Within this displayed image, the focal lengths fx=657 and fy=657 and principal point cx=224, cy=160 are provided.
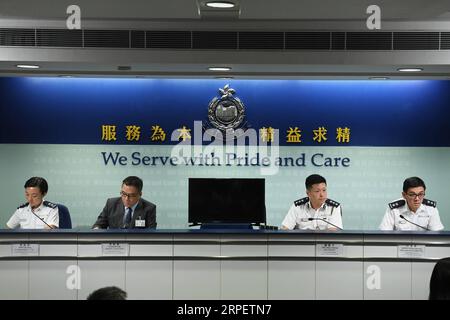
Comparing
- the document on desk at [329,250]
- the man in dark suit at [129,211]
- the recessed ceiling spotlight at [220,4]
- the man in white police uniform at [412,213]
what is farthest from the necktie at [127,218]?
the man in white police uniform at [412,213]

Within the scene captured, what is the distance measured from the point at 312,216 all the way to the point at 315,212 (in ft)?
0.17

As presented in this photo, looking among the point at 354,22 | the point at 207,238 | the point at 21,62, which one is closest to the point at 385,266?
the point at 207,238

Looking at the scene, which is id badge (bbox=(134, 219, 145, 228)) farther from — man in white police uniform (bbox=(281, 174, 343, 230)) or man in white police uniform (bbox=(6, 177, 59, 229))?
man in white police uniform (bbox=(281, 174, 343, 230))

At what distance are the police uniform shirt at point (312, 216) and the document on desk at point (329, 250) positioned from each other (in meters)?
1.10

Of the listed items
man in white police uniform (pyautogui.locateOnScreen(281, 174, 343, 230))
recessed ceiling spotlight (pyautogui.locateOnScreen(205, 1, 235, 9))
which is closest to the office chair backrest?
man in white police uniform (pyautogui.locateOnScreen(281, 174, 343, 230))

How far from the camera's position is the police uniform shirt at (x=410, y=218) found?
22.1ft

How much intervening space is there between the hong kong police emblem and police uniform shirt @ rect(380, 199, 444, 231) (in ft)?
8.10

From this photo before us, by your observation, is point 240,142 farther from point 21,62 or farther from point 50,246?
point 50,246

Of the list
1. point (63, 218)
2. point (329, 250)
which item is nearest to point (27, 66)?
point (63, 218)

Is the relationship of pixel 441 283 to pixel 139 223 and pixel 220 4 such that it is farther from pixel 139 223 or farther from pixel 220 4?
pixel 139 223

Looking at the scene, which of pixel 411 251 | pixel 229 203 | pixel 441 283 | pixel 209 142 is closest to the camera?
pixel 441 283

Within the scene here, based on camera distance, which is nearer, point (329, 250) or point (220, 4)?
point (220, 4)

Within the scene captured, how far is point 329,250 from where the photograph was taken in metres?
5.69

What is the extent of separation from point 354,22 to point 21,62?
359cm
